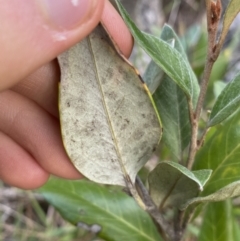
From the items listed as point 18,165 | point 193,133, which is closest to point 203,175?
point 193,133

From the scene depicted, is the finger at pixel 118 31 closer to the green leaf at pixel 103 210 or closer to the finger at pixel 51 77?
the finger at pixel 51 77

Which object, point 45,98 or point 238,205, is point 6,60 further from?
point 238,205

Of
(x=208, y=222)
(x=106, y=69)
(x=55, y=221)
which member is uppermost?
(x=106, y=69)

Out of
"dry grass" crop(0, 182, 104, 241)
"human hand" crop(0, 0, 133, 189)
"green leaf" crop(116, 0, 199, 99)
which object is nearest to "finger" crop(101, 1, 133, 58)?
"human hand" crop(0, 0, 133, 189)

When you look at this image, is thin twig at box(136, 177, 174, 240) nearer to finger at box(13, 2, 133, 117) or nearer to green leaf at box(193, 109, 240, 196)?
green leaf at box(193, 109, 240, 196)

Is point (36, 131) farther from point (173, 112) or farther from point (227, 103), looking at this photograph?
point (227, 103)

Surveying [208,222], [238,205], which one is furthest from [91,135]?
[238,205]

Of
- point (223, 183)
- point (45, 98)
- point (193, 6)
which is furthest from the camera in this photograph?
point (193, 6)

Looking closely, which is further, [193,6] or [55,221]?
[193,6]
